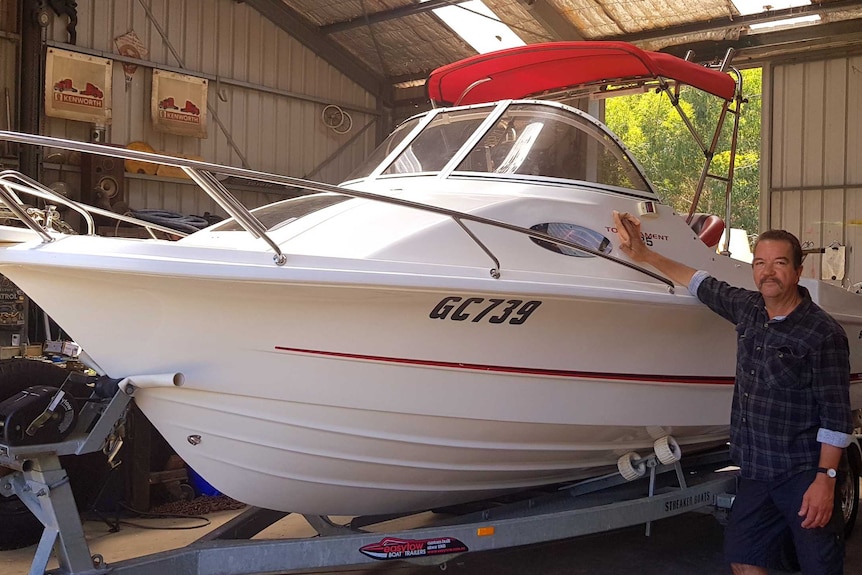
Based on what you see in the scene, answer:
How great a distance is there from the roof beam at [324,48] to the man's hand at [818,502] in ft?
29.2

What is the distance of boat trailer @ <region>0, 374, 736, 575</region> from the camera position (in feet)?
8.00

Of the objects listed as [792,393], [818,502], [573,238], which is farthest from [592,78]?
[818,502]

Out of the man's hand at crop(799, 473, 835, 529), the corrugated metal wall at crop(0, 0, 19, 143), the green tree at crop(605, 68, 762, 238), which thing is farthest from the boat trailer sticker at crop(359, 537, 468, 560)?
the green tree at crop(605, 68, 762, 238)

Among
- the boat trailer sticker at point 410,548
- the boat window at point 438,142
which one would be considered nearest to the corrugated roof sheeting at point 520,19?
the boat window at point 438,142

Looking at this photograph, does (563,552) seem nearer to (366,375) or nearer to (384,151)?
(366,375)

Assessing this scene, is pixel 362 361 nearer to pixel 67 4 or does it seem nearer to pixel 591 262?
pixel 591 262

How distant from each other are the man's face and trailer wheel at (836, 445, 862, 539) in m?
1.58

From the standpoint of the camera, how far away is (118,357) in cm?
253

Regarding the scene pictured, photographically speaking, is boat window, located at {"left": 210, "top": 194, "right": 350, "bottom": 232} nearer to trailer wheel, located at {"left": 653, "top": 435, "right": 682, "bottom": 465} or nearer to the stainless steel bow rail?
the stainless steel bow rail

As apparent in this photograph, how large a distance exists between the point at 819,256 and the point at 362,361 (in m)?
7.13

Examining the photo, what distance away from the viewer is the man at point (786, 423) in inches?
92.9

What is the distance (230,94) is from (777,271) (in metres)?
8.02

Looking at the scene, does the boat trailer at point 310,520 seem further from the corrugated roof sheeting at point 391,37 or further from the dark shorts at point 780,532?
the corrugated roof sheeting at point 391,37

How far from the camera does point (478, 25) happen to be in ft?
30.3
